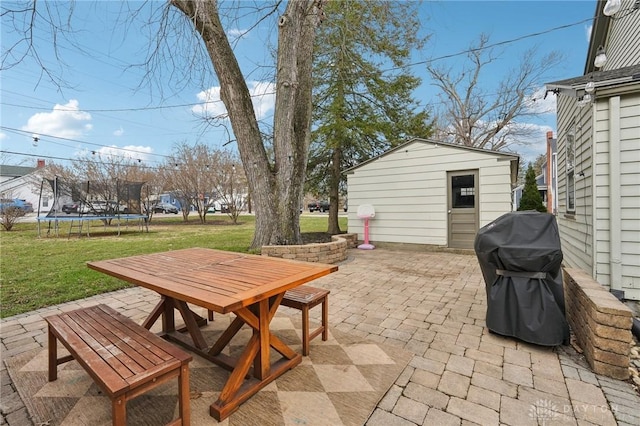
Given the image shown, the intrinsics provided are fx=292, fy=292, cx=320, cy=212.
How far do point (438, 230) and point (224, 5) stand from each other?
603cm

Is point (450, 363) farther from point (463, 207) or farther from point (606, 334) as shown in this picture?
point (463, 207)

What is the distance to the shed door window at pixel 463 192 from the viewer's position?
21.2ft

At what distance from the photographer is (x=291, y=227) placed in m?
5.78

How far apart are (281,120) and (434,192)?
12.6ft

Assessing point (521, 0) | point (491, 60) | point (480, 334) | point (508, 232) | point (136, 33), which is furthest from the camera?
point (491, 60)

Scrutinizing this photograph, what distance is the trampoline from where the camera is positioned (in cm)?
934

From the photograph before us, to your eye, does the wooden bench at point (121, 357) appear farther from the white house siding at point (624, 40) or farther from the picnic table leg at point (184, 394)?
the white house siding at point (624, 40)

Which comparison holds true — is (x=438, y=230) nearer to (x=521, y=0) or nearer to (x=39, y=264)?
(x=521, y=0)

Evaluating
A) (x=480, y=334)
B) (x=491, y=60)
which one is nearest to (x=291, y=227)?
(x=480, y=334)

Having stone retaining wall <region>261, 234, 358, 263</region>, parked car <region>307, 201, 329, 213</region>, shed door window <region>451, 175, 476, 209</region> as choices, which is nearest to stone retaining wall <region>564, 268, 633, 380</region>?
stone retaining wall <region>261, 234, 358, 263</region>

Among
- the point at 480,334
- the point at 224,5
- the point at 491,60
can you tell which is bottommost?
the point at 480,334

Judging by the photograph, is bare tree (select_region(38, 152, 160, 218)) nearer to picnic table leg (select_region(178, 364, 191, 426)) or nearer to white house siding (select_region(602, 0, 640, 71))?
picnic table leg (select_region(178, 364, 191, 426))

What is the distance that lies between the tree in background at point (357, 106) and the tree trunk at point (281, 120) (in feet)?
9.48

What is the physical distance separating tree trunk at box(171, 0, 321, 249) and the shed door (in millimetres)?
3501
